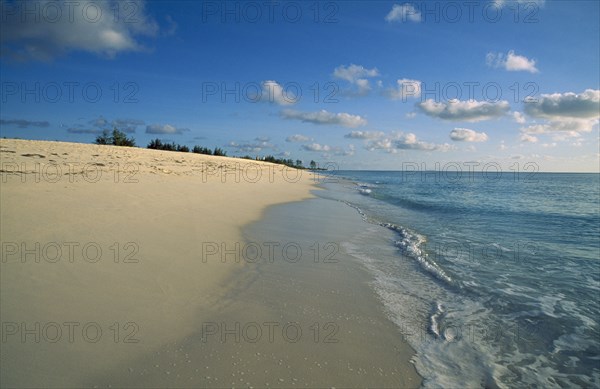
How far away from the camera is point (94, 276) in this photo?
4.56 meters

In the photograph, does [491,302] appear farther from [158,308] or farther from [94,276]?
[94,276]

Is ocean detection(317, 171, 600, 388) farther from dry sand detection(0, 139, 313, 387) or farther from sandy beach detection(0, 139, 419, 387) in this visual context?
dry sand detection(0, 139, 313, 387)

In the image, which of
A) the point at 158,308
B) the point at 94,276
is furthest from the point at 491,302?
the point at 94,276

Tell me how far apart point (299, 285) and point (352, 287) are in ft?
3.13

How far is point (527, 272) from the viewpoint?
667 centimetres

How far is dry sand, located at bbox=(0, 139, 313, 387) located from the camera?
2.95 meters

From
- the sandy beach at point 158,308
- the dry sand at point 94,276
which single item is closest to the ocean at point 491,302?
the sandy beach at point 158,308

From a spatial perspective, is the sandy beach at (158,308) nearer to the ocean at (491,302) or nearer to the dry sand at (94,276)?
the dry sand at (94,276)

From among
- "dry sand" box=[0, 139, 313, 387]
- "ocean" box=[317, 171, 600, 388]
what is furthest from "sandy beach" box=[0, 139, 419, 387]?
"ocean" box=[317, 171, 600, 388]

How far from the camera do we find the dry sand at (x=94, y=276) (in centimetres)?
295

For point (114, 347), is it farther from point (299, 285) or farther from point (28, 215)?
point (28, 215)

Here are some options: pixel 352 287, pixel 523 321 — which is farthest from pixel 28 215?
pixel 523 321

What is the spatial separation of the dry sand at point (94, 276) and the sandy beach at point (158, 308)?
18 millimetres

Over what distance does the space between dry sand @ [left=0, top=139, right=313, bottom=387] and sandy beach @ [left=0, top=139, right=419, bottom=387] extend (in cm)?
2
